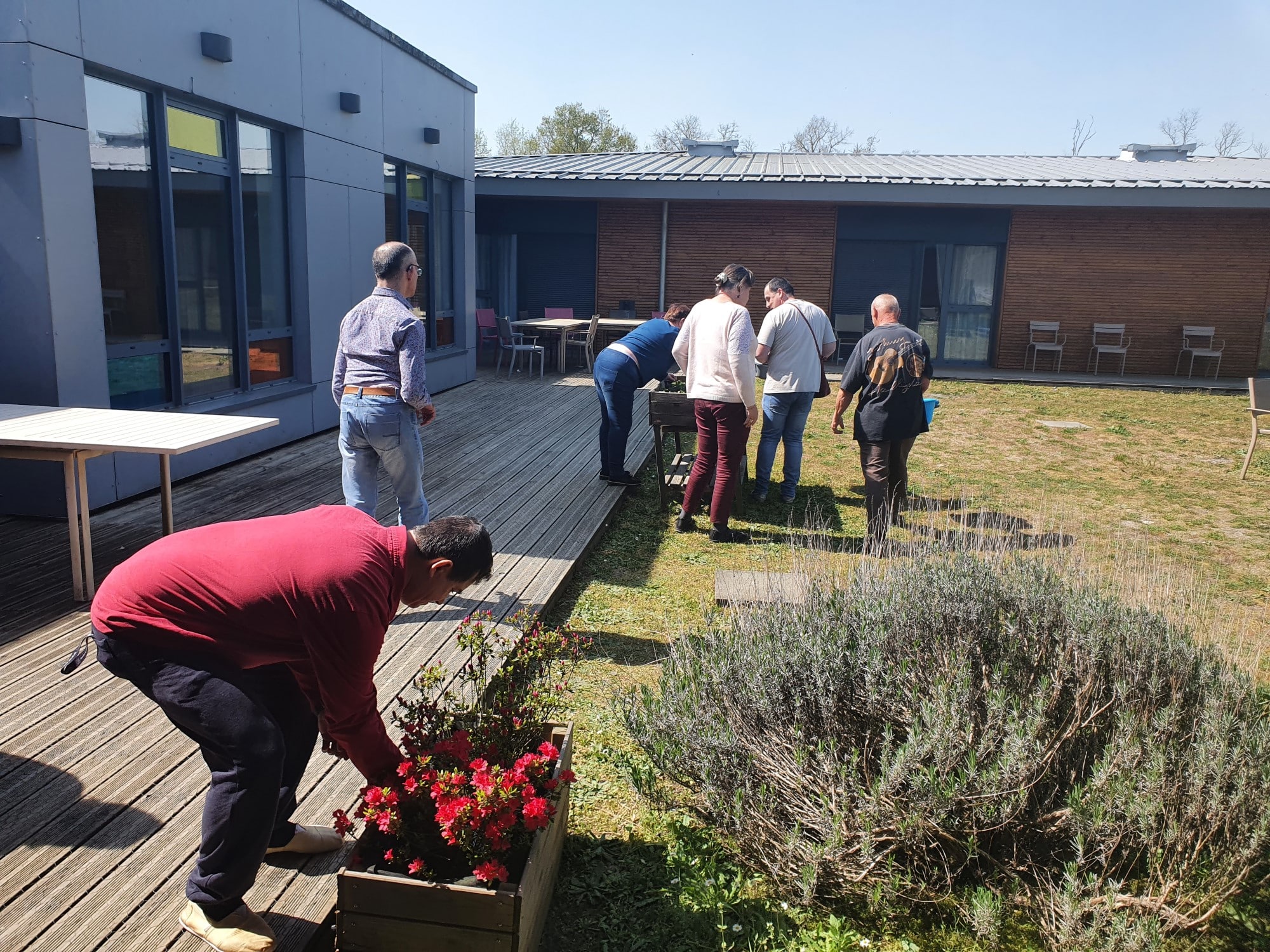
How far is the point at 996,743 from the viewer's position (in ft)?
10.3

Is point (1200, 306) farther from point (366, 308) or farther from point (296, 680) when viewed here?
point (296, 680)

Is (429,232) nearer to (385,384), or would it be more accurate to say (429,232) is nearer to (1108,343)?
(385,384)

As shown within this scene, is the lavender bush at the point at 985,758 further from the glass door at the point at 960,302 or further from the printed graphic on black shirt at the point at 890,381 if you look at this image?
the glass door at the point at 960,302

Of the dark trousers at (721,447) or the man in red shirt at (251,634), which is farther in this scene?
the dark trousers at (721,447)

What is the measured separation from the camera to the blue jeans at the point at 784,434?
7.82 metres

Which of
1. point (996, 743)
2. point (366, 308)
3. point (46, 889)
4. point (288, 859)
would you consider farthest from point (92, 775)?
point (996, 743)

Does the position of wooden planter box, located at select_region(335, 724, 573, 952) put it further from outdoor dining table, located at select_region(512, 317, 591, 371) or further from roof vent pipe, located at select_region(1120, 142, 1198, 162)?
roof vent pipe, located at select_region(1120, 142, 1198, 162)

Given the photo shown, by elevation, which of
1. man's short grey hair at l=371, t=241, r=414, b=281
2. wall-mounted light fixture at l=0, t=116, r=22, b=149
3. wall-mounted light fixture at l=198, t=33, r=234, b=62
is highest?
wall-mounted light fixture at l=198, t=33, r=234, b=62

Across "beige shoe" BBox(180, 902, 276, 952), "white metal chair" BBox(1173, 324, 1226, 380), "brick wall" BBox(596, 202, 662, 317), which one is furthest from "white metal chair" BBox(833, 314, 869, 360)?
"beige shoe" BBox(180, 902, 276, 952)

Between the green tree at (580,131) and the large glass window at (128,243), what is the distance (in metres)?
46.2

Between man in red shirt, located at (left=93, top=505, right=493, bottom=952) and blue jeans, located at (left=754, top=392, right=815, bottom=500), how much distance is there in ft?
18.4

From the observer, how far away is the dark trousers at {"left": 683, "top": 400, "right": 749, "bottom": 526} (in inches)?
261

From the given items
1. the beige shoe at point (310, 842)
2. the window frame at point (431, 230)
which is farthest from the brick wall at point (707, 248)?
the beige shoe at point (310, 842)

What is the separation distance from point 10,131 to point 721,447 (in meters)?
4.88
